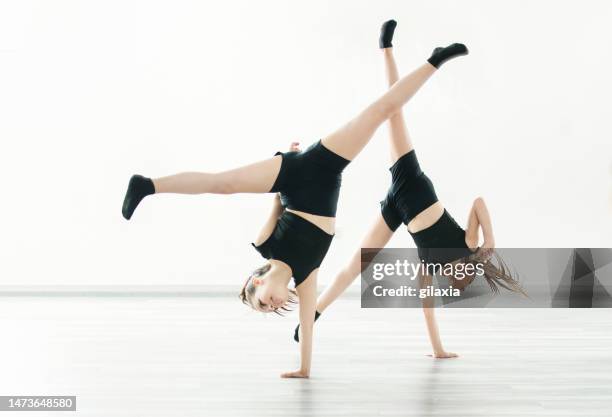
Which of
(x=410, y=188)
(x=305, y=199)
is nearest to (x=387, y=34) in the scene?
(x=410, y=188)

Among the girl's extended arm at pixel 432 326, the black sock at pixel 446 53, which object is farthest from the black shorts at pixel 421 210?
the black sock at pixel 446 53

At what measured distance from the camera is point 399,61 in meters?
7.18

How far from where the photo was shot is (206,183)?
10.6 ft

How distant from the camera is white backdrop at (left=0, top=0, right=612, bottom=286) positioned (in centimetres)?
707

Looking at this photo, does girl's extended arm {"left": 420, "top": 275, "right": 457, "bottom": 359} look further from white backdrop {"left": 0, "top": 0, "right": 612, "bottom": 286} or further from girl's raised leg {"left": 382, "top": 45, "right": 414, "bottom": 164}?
white backdrop {"left": 0, "top": 0, "right": 612, "bottom": 286}

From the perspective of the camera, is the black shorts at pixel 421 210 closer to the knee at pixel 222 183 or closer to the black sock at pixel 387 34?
the black sock at pixel 387 34

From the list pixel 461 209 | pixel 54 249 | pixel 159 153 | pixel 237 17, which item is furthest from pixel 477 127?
pixel 54 249

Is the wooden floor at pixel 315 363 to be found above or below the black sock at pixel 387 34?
below

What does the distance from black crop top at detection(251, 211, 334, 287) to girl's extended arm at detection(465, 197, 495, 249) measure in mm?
765

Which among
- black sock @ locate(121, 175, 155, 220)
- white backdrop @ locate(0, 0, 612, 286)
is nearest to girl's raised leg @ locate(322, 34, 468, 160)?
black sock @ locate(121, 175, 155, 220)

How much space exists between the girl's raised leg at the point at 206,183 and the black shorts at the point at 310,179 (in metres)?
0.05

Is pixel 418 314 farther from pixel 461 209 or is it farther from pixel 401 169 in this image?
pixel 401 169

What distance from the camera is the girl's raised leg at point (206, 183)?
3201 mm

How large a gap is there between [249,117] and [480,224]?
3801 mm
